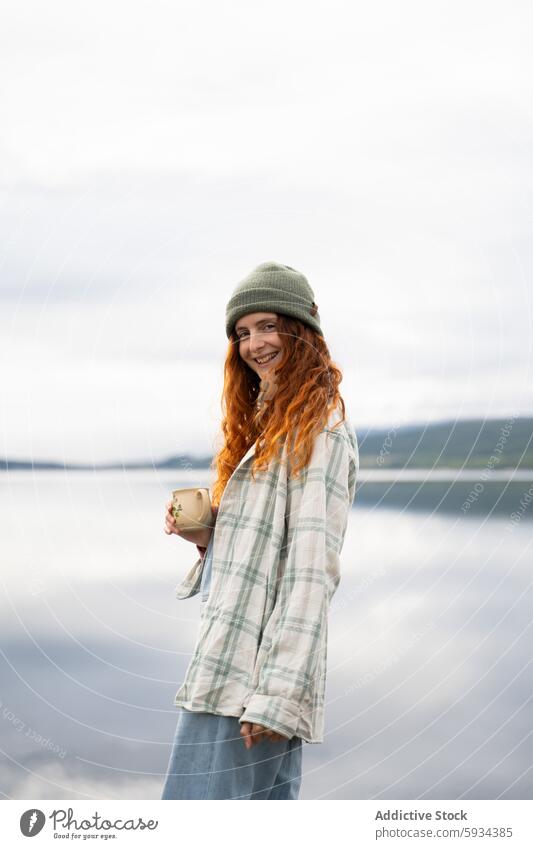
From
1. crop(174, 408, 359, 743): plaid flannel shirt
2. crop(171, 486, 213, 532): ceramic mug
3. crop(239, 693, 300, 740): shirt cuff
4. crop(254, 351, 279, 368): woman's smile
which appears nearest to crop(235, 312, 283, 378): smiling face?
crop(254, 351, 279, 368): woman's smile

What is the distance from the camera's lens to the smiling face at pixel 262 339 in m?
2.23

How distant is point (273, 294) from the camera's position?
2.19 metres

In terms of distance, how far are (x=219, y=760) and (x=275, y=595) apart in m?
0.40

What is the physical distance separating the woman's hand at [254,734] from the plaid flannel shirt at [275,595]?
0.10ft

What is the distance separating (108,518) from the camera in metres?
2.56

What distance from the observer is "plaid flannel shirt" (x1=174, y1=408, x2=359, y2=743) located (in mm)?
1938

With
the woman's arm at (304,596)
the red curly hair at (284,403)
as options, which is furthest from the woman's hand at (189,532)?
the woman's arm at (304,596)

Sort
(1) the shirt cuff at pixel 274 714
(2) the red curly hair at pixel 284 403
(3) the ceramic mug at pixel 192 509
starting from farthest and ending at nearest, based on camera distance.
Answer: (3) the ceramic mug at pixel 192 509 < (2) the red curly hair at pixel 284 403 < (1) the shirt cuff at pixel 274 714

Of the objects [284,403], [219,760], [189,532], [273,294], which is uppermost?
[273,294]

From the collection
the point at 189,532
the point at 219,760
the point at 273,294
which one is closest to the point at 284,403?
the point at 273,294

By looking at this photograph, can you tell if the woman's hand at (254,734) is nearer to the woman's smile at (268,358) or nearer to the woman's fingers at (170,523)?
the woman's fingers at (170,523)

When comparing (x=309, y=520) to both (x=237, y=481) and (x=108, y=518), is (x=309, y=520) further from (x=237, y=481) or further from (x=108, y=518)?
(x=108, y=518)

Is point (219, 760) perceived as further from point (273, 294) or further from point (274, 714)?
point (273, 294)
